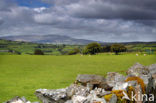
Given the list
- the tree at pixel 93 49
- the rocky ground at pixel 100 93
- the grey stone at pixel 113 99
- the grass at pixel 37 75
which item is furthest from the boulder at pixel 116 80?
the tree at pixel 93 49

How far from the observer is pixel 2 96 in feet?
39.2

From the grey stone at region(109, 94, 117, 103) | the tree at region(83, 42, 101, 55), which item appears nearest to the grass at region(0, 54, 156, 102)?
the grey stone at region(109, 94, 117, 103)

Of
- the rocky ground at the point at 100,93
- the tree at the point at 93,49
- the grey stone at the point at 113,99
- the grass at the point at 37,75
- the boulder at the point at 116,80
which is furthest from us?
the tree at the point at 93,49

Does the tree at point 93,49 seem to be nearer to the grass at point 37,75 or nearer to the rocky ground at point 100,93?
the grass at point 37,75

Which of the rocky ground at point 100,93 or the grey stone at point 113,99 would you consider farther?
the rocky ground at point 100,93

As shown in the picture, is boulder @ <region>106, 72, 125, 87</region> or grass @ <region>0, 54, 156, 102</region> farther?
grass @ <region>0, 54, 156, 102</region>

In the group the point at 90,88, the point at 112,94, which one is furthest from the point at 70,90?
the point at 112,94

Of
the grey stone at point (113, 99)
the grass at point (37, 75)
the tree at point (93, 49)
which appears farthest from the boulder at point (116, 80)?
the tree at point (93, 49)

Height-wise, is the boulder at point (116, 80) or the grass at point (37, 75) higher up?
the boulder at point (116, 80)

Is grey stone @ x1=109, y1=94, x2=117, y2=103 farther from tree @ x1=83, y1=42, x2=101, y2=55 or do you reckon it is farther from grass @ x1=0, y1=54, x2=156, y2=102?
tree @ x1=83, y1=42, x2=101, y2=55

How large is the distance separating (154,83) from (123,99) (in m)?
4.66

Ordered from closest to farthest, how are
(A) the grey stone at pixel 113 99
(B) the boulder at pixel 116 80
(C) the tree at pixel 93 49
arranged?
(A) the grey stone at pixel 113 99 < (B) the boulder at pixel 116 80 < (C) the tree at pixel 93 49

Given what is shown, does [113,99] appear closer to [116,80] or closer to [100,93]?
[100,93]

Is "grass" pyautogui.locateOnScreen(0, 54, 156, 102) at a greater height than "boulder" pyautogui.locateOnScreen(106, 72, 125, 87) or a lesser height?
lesser
